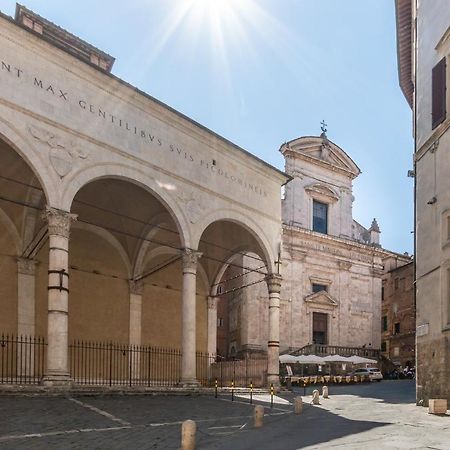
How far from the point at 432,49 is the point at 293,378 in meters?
18.8

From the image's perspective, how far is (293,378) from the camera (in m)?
30.9

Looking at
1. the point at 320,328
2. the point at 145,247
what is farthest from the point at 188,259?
the point at 320,328

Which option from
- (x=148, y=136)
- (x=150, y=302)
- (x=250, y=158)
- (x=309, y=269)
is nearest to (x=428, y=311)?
(x=250, y=158)

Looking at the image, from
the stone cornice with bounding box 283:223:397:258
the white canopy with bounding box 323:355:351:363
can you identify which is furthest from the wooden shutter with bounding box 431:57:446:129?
the stone cornice with bounding box 283:223:397:258

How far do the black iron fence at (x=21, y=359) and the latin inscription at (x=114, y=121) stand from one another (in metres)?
7.51

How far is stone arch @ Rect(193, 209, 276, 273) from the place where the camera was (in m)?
20.0

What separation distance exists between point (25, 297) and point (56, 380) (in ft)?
22.0

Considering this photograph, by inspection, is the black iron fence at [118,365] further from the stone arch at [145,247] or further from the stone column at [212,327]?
the stone arch at [145,247]

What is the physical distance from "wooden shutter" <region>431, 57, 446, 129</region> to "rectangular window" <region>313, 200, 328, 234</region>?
73.8 feet

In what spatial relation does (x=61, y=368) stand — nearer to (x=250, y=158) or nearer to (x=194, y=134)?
(x=194, y=134)

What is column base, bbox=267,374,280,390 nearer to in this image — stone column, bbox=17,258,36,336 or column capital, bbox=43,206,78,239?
stone column, bbox=17,258,36,336

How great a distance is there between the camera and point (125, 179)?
17.2m

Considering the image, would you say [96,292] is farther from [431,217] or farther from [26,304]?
[431,217]

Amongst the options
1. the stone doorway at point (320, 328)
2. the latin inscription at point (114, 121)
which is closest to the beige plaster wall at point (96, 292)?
the latin inscription at point (114, 121)
